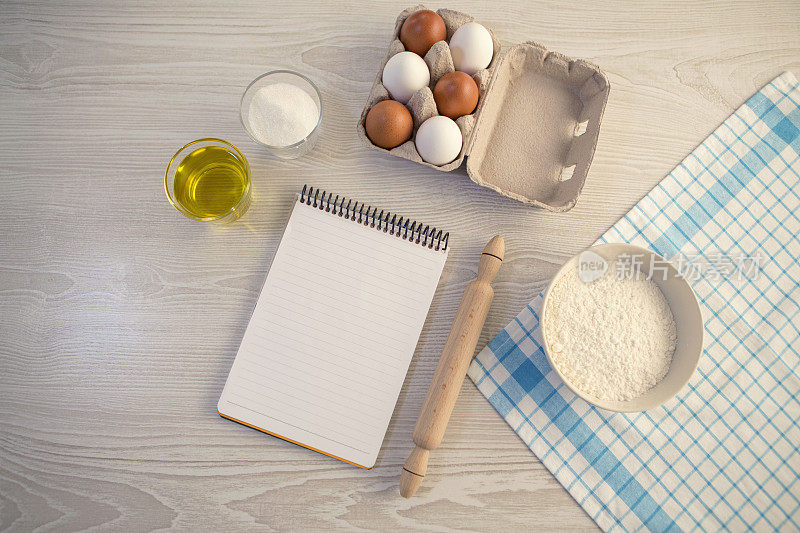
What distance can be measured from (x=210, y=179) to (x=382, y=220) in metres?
0.33

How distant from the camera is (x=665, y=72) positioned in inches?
39.6

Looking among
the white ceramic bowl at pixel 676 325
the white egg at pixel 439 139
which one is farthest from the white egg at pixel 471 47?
the white ceramic bowl at pixel 676 325

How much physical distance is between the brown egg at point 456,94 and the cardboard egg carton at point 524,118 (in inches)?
0.6

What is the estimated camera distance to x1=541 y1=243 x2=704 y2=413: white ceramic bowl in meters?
0.77

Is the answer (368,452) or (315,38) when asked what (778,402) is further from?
(315,38)

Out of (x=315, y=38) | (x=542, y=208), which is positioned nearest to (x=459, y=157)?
(x=542, y=208)

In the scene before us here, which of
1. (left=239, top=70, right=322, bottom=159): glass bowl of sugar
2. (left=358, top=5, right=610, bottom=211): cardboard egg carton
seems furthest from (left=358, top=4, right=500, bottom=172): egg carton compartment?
(left=239, top=70, right=322, bottom=159): glass bowl of sugar

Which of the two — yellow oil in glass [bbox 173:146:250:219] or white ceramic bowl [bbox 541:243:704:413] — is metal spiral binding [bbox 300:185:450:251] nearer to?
yellow oil in glass [bbox 173:146:250:219]

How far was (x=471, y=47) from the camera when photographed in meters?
0.89

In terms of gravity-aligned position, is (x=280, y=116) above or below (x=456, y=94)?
below

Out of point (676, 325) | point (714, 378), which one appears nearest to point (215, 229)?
point (676, 325)

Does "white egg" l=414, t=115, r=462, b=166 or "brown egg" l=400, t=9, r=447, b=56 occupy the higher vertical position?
"brown egg" l=400, t=9, r=447, b=56

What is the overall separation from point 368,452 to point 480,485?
204mm

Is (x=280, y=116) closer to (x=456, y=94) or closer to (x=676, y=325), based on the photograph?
(x=456, y=94)
